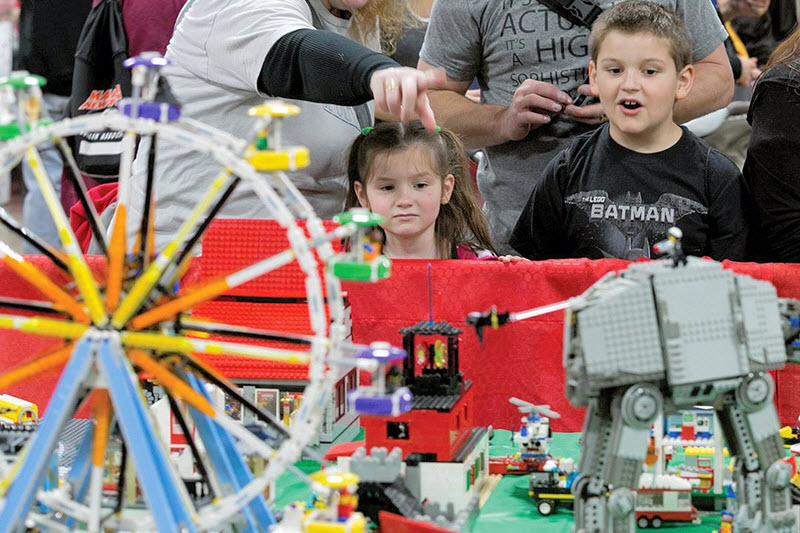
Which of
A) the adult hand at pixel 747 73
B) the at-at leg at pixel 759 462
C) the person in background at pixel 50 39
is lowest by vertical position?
the at-at leg at pixel 759 462

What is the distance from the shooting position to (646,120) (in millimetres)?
3281

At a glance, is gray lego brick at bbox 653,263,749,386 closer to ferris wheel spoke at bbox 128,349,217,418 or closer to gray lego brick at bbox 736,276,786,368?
gray lego brick at bbox 736,276,786,368

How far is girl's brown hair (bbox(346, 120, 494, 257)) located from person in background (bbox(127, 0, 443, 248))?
11 centimetres

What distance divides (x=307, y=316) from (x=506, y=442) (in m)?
0.58

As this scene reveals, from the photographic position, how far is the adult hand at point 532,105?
11.5 feet

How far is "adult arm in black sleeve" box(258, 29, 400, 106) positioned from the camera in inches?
98.4

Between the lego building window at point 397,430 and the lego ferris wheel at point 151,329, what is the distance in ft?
1.34

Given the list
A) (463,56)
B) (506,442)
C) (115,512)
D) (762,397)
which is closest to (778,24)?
(463,56)

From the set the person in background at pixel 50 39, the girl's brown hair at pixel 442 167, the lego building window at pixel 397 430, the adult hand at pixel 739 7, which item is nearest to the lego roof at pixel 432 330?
the lego building window at pixel 397 430

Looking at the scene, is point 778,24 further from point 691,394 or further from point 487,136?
point 691,394

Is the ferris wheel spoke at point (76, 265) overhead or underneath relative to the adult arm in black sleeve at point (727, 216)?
underneath

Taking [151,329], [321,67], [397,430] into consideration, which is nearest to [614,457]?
[397,430]

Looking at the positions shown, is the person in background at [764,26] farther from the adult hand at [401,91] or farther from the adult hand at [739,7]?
the adult hand at [401,91]

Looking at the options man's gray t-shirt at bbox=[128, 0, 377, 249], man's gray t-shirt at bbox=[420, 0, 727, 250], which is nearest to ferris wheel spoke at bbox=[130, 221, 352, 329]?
man's gray t-shirt at bbox=[128, 0, 377, 249]
